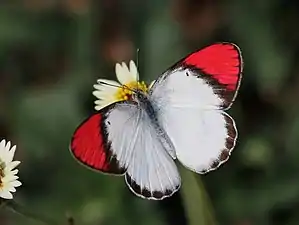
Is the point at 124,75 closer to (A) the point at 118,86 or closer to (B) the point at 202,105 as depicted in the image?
(A) the point at 118,86

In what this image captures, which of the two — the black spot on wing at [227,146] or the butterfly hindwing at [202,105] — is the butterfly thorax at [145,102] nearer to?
the butterfly hindwing at [202,105]

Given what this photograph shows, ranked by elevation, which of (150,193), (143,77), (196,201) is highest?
(150,193)

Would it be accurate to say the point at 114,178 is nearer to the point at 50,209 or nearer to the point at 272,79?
the point at 50,209

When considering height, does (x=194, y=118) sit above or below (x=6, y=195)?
above

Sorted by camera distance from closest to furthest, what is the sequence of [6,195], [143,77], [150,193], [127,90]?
1. [150,193]
2. [6,195]
3. [127,90]
4. [143,77]

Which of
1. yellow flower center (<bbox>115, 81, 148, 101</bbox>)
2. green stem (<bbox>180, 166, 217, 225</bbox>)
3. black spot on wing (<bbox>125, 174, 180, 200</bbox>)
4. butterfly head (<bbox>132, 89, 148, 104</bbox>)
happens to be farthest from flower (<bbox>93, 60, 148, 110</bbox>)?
black spot on wing (<bbox>125, 174, 180, 200</bbox>)

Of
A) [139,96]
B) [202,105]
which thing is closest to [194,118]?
[202,105]

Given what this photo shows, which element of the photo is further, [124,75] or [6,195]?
[124,75]
